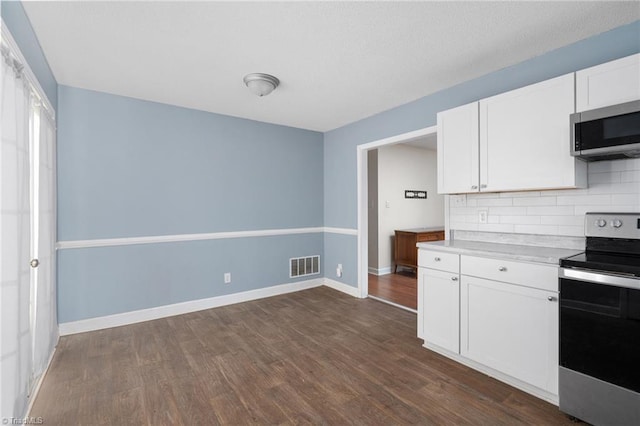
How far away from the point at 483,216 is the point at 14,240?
11.0 ft

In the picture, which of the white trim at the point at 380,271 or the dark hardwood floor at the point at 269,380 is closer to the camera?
the dark hardwood floor at the point at 269,380

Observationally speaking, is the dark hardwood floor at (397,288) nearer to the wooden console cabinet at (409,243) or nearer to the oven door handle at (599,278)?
the wooden console cabinet at (409,243)

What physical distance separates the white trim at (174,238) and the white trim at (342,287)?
838 mm

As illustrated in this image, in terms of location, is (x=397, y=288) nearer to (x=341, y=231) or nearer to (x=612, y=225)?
(x=341, y=231)

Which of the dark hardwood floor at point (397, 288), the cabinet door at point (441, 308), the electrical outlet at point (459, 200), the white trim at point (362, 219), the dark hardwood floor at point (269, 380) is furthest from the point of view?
the white trim at point (362, 219)

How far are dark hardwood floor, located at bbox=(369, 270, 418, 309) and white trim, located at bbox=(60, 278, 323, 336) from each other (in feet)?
3.48

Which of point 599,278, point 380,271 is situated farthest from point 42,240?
point 380,271

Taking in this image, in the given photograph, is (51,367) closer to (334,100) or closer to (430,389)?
(430,389)

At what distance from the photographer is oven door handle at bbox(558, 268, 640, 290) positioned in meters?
1.53

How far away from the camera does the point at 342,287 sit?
14.7 ft

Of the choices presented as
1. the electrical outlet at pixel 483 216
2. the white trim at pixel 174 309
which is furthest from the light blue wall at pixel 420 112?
the electrical outlet at pixel 483 216

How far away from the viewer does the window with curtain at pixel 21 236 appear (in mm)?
1410

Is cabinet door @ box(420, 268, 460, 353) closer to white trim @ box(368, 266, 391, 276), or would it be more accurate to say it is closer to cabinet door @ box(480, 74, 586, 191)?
cabinet door @ box(480, 74, 586, 191)

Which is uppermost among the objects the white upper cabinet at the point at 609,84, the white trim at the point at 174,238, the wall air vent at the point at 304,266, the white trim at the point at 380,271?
the white upper cabinet at the point at 609,84
